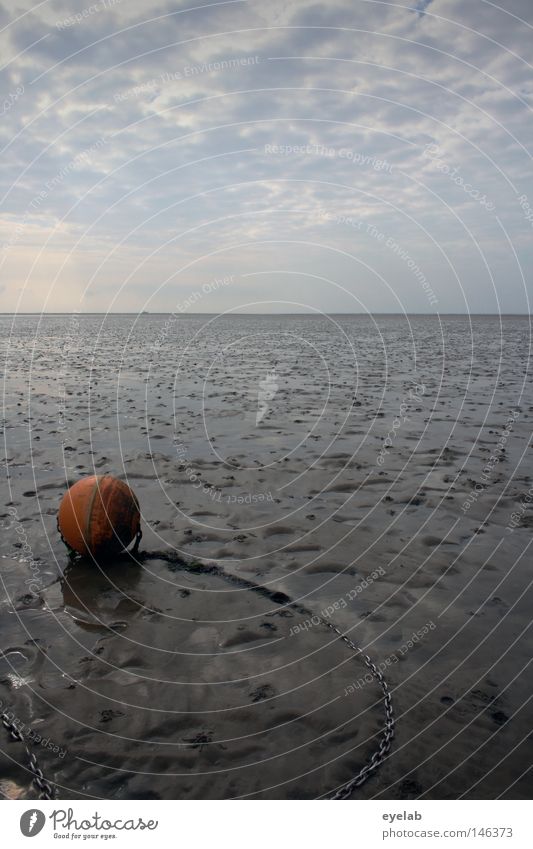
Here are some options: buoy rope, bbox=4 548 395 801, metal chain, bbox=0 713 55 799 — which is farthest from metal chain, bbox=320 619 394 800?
metal chain, bbox=0 713 55 799

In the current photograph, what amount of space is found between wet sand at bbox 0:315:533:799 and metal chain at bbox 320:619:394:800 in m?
0.06

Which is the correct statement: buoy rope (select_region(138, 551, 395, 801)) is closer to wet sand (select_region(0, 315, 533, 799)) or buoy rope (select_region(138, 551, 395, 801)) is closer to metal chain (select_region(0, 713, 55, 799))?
wet sand (select_region(0, 315, 533, 799))

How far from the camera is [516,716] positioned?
185 inches

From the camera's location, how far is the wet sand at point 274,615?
4.28m

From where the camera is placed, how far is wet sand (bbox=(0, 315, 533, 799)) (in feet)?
14.0

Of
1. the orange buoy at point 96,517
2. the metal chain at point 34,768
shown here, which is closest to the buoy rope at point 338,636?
the metal chain at point 34,768

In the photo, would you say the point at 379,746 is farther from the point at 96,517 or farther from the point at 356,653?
the point at 96,517

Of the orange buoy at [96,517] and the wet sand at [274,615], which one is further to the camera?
the orange buoy at [96,517]

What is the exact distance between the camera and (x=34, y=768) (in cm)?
420

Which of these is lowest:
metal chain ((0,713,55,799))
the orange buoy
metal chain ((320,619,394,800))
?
metal chain ((0,713,55,799))

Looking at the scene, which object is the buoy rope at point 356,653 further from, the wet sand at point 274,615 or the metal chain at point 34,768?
the metal chain at point 34,768

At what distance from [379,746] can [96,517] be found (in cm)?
433

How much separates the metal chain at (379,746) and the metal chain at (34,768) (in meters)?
2.06

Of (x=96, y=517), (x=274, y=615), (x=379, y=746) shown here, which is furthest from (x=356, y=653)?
(x=96, y=517)
